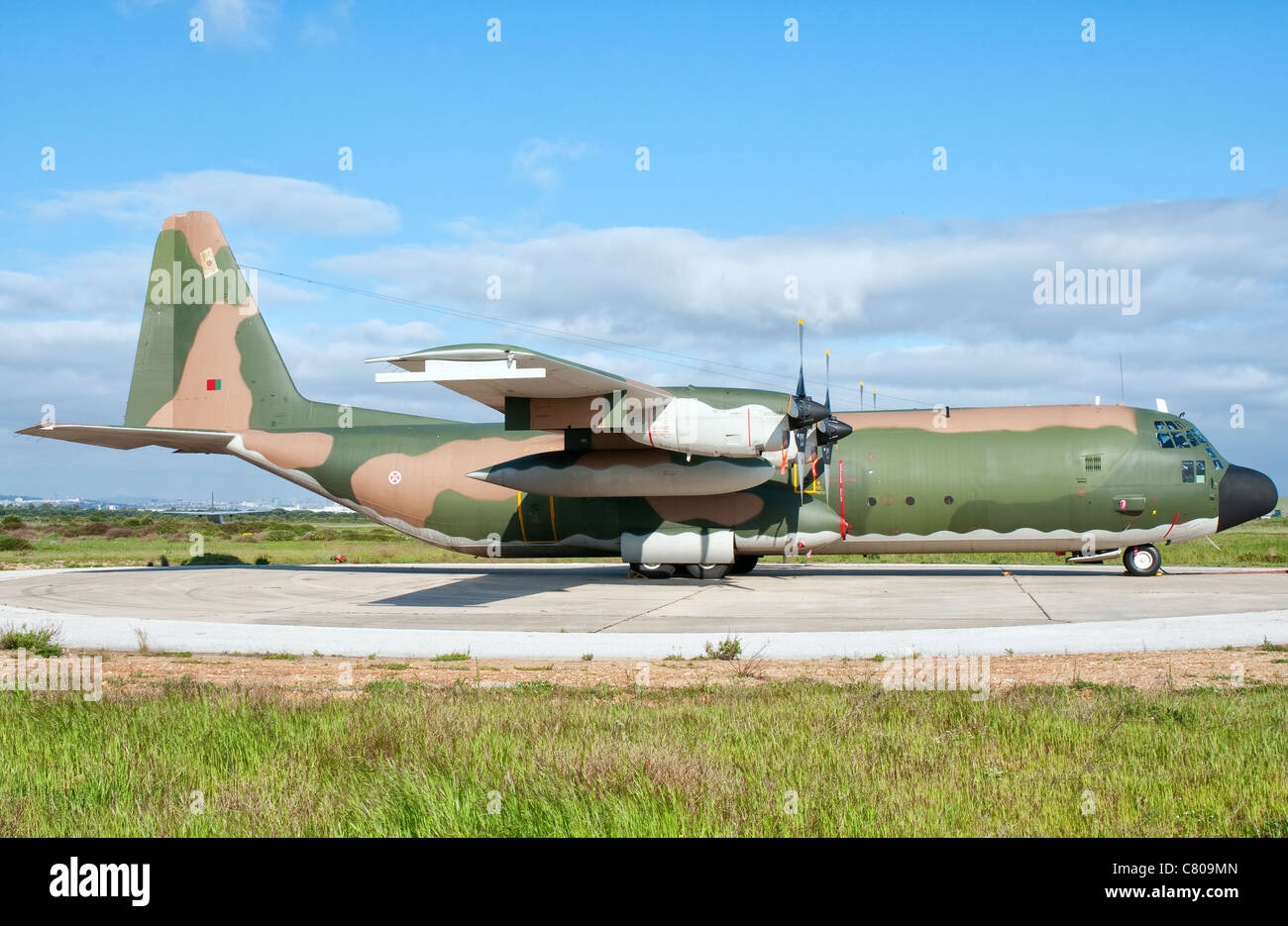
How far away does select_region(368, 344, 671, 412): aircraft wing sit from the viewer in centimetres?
1680

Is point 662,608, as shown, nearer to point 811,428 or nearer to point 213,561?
point 811,428

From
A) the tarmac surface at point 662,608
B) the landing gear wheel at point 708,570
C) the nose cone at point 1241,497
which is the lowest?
the tarmac surface at point 662,608

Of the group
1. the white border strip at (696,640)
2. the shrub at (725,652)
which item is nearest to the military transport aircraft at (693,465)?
the white border strip at (696,640)

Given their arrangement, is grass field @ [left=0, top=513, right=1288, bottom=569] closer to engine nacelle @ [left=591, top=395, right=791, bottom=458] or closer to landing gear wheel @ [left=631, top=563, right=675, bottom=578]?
landing gear wheel @ [left=631, top=563, right=675, bottom=578]

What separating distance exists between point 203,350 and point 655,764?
24.8 metres

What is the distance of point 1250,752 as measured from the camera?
695 cm

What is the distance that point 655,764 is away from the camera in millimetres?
6527

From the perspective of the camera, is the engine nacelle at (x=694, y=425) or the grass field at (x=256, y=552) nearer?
the engine nacelle at (x=694, y=425)

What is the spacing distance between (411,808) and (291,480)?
73.6 ft

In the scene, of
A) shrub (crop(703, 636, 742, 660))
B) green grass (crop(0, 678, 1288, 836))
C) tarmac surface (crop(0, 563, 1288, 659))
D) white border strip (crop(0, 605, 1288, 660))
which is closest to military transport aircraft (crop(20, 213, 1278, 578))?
tarmac surface (crop(0, 563, 1288, 659))

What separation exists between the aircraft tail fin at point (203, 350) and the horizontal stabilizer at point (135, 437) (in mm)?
729

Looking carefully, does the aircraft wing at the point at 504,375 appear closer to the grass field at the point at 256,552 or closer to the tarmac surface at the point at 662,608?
the tarmac surface at the point at 662,608

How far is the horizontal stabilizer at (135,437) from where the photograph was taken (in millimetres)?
23556
